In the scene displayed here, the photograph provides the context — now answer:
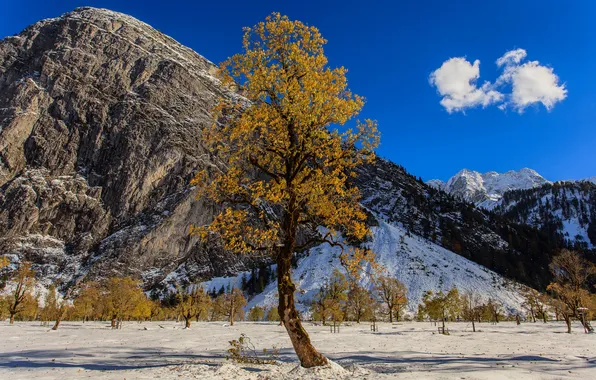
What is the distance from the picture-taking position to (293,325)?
1380cm

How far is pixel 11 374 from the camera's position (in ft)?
47.9

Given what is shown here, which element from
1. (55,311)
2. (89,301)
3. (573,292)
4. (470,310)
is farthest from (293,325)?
(55,311)

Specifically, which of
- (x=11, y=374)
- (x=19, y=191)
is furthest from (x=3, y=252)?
(x=11, y=374)

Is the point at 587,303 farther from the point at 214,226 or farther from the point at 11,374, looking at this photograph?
the point at 11,374

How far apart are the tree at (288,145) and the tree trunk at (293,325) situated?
5cm

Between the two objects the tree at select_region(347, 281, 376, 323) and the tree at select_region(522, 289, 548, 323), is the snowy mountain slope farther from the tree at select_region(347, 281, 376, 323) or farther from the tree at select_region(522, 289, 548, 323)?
the tree at select_region(347, 281, 376, 323)

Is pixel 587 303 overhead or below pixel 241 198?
below

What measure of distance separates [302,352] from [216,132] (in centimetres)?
1008

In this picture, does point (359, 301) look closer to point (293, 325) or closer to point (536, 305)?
point (536, 305)

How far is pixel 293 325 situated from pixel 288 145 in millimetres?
7792

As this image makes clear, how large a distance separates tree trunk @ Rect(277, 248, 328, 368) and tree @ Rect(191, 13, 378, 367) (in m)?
0.05

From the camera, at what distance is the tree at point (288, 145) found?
565 inches

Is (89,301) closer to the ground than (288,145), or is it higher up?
closer to the ground

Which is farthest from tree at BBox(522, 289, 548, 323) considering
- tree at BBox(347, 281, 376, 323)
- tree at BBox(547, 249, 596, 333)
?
tree at BBox(347, 281, 376, 323)
